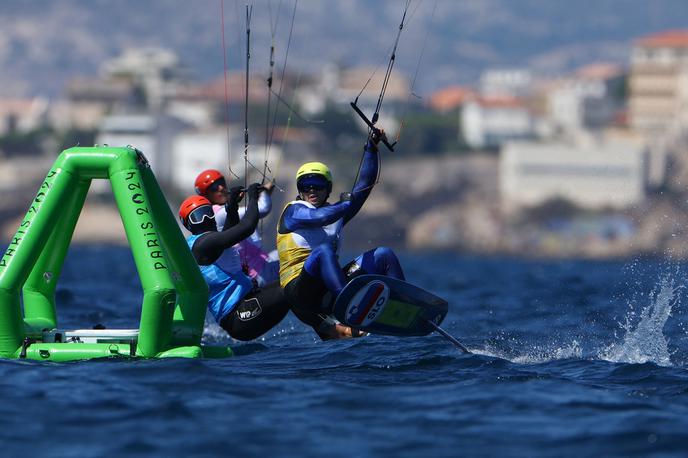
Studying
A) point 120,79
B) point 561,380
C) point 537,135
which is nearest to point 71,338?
point 561,380

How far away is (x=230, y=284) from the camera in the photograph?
510 inches

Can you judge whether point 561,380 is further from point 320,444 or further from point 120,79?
point 120,79

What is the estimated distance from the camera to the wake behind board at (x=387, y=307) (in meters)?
11.8

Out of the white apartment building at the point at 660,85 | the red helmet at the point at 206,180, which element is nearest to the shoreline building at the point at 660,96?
the white apartment building at the point at 660,85

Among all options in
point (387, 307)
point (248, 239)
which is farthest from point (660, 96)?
point (387, 307)

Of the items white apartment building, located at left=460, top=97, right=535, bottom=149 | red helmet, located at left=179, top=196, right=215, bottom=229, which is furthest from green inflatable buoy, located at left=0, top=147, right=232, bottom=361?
white apartment building, located at left=460, top=97, right=535, bottom=149

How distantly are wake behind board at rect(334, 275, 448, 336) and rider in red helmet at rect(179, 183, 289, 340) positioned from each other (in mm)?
923

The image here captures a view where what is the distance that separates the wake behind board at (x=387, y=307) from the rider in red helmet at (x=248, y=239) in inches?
61.1

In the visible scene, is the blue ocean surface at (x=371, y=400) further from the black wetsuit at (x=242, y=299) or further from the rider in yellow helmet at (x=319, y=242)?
the rider in yellow helmet at (x=319, y=242)

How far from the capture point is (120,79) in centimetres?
17388

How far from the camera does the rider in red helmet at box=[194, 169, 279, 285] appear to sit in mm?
13148

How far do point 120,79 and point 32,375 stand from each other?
545 feet

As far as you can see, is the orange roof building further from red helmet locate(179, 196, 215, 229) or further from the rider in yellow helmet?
the rider in yellow helmet

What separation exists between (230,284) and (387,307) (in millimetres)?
1648
